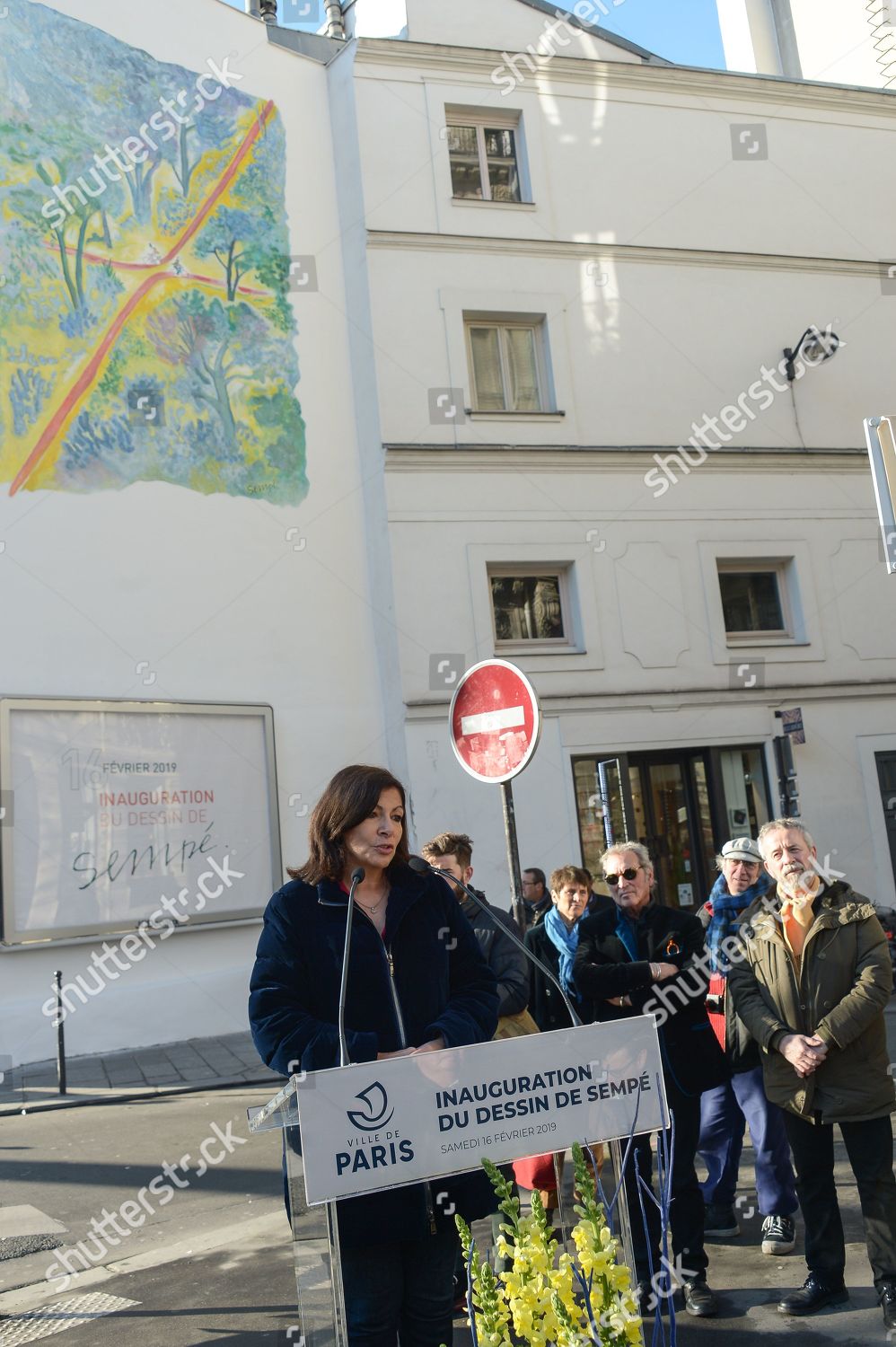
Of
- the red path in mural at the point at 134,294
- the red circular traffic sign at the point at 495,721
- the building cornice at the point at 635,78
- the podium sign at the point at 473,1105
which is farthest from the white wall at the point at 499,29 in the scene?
the podium sign at the point at 473,1105

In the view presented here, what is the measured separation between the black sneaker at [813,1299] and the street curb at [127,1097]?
660 centimetres

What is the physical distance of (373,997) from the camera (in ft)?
11.2

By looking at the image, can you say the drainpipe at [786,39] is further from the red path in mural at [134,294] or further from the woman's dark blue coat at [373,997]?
the woman's dark blue coat at [373,997]

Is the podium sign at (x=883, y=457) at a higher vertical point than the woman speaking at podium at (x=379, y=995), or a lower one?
higher

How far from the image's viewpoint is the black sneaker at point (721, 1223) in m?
6.09

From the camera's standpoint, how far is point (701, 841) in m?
17.5

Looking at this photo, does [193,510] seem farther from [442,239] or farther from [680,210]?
[680,210]

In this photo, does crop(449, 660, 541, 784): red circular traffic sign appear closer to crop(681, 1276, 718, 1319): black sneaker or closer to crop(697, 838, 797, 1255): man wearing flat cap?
crop(697, 838, 797, 1255): man wearing flat cap

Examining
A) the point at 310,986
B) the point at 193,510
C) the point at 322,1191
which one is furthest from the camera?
the point at 193,510

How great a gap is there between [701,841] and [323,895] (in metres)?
14.6

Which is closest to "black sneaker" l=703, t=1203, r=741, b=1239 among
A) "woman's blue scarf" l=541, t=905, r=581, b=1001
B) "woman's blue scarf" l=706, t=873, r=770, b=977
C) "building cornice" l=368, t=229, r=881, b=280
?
"woman's blue scarf" l=706, t=873, r=770, b=977

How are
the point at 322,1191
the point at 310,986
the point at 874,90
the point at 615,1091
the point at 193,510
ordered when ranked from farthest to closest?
1. the point at 874,90
2. the point at 193,510
3. the point at 310,986
4. the point at 615,1091
5. the point at 322,1191

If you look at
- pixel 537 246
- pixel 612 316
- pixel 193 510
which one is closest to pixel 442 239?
pixel 537 246

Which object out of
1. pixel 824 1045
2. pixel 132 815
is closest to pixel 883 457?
pixel 824 1045
